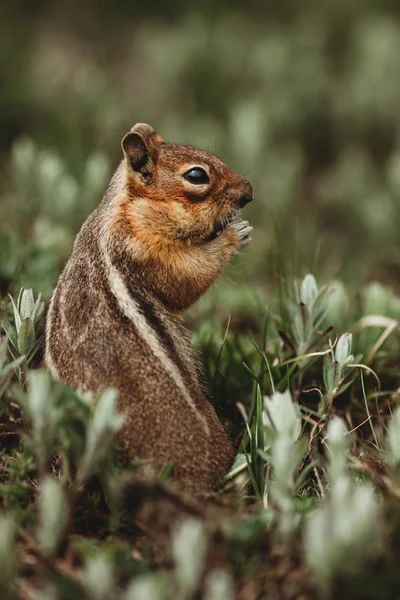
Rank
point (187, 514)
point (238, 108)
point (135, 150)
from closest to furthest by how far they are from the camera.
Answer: point (187, 514)
point (135, 150)
point (238, 108)

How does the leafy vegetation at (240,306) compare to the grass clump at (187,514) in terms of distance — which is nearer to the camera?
the grass clump at (187,514)

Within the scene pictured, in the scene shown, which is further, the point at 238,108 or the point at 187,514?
the point at 238,108

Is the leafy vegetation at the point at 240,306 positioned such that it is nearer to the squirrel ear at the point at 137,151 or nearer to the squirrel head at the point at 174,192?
the squirrel head at the point at 174,192

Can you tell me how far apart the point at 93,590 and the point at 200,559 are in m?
0.27

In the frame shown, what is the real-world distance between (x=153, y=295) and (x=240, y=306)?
1224 millimetres

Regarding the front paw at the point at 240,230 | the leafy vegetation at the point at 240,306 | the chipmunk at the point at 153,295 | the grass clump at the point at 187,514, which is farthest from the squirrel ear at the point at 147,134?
the grass clump at the point at 187,514

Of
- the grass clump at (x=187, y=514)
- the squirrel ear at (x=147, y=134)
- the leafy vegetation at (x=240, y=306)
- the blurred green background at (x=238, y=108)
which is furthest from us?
the blurred green background at (x=238, y=108)

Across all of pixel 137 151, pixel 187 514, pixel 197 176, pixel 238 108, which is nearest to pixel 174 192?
pixel 197 176

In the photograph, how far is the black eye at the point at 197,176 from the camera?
3238 millimetres

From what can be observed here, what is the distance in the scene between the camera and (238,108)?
21.2 ft

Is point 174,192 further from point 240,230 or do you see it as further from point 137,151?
point 240,230

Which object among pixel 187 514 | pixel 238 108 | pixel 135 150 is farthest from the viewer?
pixel 238 108

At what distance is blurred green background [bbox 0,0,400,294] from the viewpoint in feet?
16.9

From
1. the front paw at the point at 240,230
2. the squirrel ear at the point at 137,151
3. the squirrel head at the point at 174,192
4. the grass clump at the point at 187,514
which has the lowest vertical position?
the grass clump at the point at 187,514
